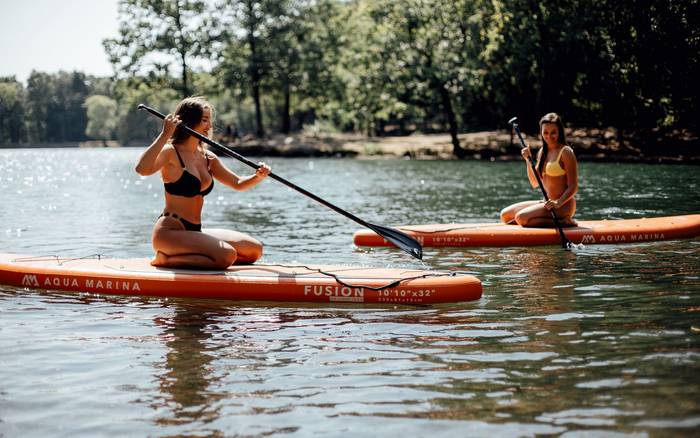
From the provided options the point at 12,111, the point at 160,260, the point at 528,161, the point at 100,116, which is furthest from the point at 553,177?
the point at 100,116

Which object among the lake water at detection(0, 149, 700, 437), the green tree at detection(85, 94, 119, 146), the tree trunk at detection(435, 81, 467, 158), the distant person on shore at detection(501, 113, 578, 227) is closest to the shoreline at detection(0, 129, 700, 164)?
the tree trunk at detection(435, 81, 467, 158)

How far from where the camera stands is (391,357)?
5539 mm

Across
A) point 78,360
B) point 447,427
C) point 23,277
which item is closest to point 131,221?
point 23,277

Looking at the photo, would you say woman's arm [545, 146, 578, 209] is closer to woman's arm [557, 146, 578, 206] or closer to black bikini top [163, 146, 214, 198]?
woman's arm [557, 146, 578, 206]

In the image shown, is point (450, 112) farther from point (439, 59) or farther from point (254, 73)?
point (254, 73)

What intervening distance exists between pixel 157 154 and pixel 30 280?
1.99 meters

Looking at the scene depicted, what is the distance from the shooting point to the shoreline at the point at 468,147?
33.1 meters

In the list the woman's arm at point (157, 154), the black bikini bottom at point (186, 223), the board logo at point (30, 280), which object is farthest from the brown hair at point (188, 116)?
the board logo at point (30, 280)

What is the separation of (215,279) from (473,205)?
11089 millimetres

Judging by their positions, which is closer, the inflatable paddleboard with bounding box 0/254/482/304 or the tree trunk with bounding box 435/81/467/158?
the inflatable paddleboard with bounding box 0/254/482/304

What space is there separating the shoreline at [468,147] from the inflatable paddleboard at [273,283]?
83.3ft

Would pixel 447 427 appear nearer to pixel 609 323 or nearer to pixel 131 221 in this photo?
pixel 609 323

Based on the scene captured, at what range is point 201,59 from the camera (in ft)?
176

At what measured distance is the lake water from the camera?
438cm
